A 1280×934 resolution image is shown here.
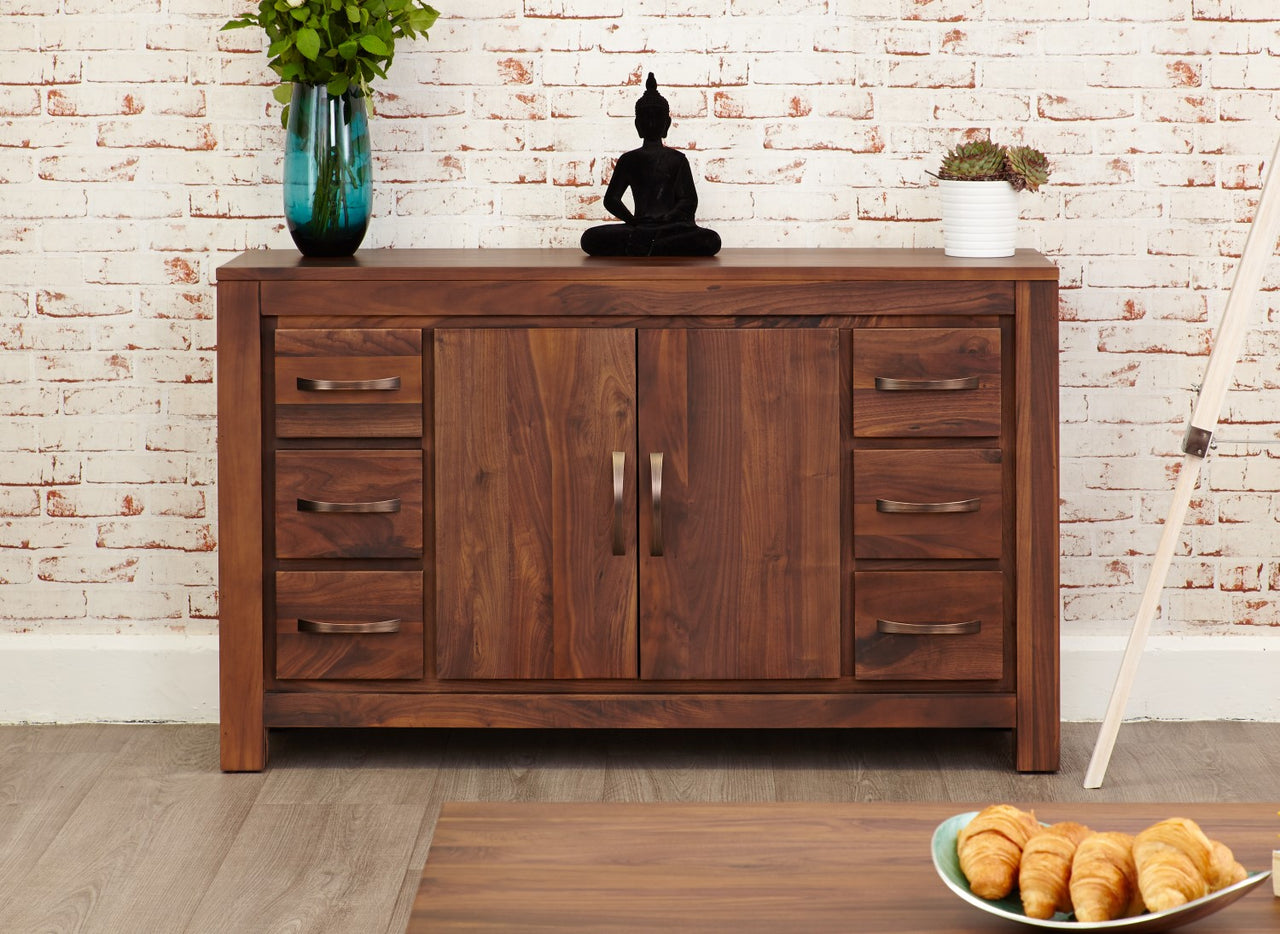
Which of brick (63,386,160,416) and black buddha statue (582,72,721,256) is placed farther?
brick (63,386,160,416)

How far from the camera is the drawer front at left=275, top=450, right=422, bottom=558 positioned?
9.12 feet

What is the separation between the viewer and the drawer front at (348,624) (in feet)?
9.21

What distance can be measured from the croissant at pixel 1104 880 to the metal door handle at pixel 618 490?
5.25 feet

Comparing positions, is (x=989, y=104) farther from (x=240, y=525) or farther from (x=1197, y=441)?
(x=240, y=525)

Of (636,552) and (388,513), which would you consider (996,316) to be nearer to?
(636,552)

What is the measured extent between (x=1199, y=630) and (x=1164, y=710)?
0.64 ft

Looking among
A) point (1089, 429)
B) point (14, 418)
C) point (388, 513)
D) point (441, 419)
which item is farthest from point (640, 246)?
point (14, 418)

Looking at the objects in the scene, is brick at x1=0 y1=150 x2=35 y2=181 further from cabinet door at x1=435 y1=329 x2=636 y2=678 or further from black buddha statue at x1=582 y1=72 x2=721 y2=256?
black buddha statue at x1=582 y1=72 x2=721 y2=256

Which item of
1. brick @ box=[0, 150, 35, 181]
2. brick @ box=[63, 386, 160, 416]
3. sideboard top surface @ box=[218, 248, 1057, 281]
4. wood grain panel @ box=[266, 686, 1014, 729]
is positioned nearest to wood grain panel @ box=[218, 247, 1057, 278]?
sideboard top surface @ box=[218, 248, 1057, 281]

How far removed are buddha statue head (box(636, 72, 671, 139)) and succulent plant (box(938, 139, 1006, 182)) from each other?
55cm

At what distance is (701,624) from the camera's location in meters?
2.81

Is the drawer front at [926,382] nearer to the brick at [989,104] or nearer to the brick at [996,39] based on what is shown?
the brick at [989,104]

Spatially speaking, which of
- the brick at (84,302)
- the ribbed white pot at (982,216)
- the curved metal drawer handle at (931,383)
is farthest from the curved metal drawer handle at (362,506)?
the ribbed white pot at (982,216)

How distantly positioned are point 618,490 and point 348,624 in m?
0.57
